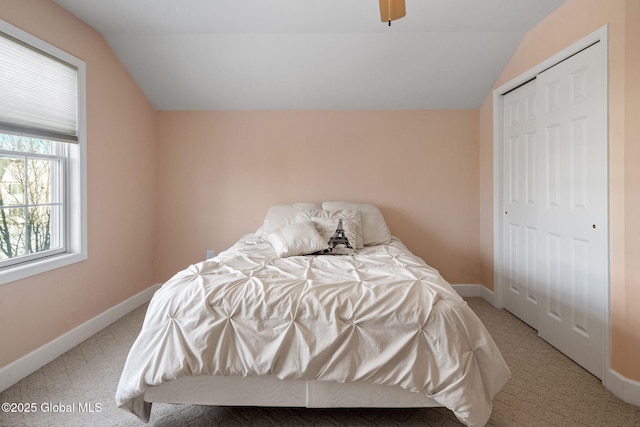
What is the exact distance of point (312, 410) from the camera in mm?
1642

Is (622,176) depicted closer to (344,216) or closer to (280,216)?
(344,216)

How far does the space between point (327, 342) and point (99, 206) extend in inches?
90.8

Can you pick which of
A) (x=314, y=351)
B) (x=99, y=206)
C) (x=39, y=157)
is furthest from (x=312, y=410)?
(x=39, y=157)

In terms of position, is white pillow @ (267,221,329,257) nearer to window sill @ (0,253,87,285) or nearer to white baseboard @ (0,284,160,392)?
window sill @ (0,253,87,285)

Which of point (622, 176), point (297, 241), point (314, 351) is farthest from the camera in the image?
point (297, 241)

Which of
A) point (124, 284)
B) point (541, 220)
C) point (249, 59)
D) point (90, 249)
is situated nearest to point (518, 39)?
point (541, 220)

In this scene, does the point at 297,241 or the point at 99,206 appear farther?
the point at 99,206

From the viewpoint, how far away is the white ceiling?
7.70 feet

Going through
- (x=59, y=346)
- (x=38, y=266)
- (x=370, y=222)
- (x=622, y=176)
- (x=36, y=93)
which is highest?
(x=36, y=93)

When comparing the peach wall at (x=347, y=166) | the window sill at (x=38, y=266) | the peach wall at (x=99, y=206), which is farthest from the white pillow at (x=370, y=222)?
the window sill at (x=38, y=266)

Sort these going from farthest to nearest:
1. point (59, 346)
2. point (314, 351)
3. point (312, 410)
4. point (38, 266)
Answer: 1. point (59, 346)
2. point (38, 266)
3. point (312, 410)
4. point (314, 351)

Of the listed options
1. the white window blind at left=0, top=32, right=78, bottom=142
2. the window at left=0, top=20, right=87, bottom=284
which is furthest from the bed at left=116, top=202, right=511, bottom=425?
the white window blind at left=0, top=32, right=78, bottom=142

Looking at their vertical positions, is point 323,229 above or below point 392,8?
below

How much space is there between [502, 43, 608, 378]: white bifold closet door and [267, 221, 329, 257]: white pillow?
1683 millimetres
